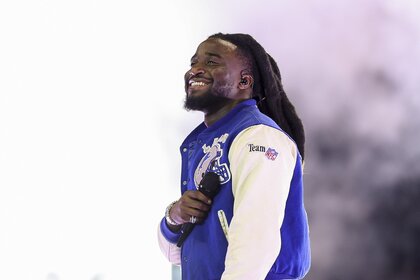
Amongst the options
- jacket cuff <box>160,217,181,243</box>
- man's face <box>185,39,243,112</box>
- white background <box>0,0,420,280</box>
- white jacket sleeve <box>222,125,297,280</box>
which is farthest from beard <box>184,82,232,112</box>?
white background <box>0,0,420,280</box>

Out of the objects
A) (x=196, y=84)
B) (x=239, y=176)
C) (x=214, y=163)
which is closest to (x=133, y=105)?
(x=196, y=84)

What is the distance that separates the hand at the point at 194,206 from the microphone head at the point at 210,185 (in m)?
0.01

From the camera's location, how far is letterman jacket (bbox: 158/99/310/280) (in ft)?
4.79

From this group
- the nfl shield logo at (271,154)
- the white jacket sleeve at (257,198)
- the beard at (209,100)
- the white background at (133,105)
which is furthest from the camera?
the white background at (133,105)

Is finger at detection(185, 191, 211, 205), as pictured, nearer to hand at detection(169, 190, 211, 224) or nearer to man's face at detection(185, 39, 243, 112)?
hand at detection(169, 190, 211, 224)

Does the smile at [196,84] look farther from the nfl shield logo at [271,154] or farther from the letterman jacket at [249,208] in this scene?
the nfl shield logo at [271,154]

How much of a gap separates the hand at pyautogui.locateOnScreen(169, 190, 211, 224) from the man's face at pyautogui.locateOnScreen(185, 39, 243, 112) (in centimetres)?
32

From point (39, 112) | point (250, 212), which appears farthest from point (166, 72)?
point (250, 212)

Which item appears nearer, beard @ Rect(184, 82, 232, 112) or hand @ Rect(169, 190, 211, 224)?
hand @ Rect(169, 190, 211, 224)

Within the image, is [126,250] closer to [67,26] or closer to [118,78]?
[118,78]

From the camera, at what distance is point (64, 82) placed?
10.4ft

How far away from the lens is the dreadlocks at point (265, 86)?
1.89 m

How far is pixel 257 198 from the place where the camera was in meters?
1.50

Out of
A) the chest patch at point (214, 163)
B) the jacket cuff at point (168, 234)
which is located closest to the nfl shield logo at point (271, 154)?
the chest patch at point (214, 163)
